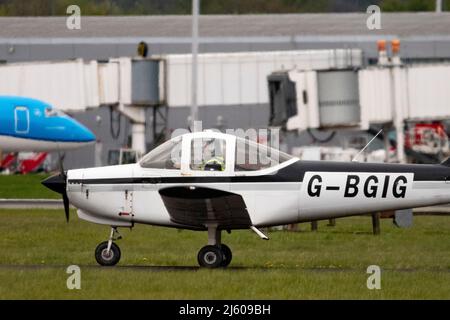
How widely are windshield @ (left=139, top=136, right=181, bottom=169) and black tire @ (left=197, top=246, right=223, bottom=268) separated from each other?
1188mm

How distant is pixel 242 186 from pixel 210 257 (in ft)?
3.42

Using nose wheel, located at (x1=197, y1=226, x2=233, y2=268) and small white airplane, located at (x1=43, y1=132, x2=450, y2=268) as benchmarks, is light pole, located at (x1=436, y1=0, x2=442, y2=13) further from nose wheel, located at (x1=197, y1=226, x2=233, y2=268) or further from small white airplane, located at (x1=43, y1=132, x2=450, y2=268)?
nose wheel, located at (x1=197, y1=226, x2=233, y2=268)

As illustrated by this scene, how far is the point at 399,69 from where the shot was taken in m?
48.6

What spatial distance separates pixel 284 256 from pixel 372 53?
35998mm

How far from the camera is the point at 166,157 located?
17547 mm

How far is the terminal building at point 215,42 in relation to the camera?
172 ft

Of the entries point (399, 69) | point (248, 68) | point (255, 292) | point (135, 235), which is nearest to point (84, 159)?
point (248, 68)
